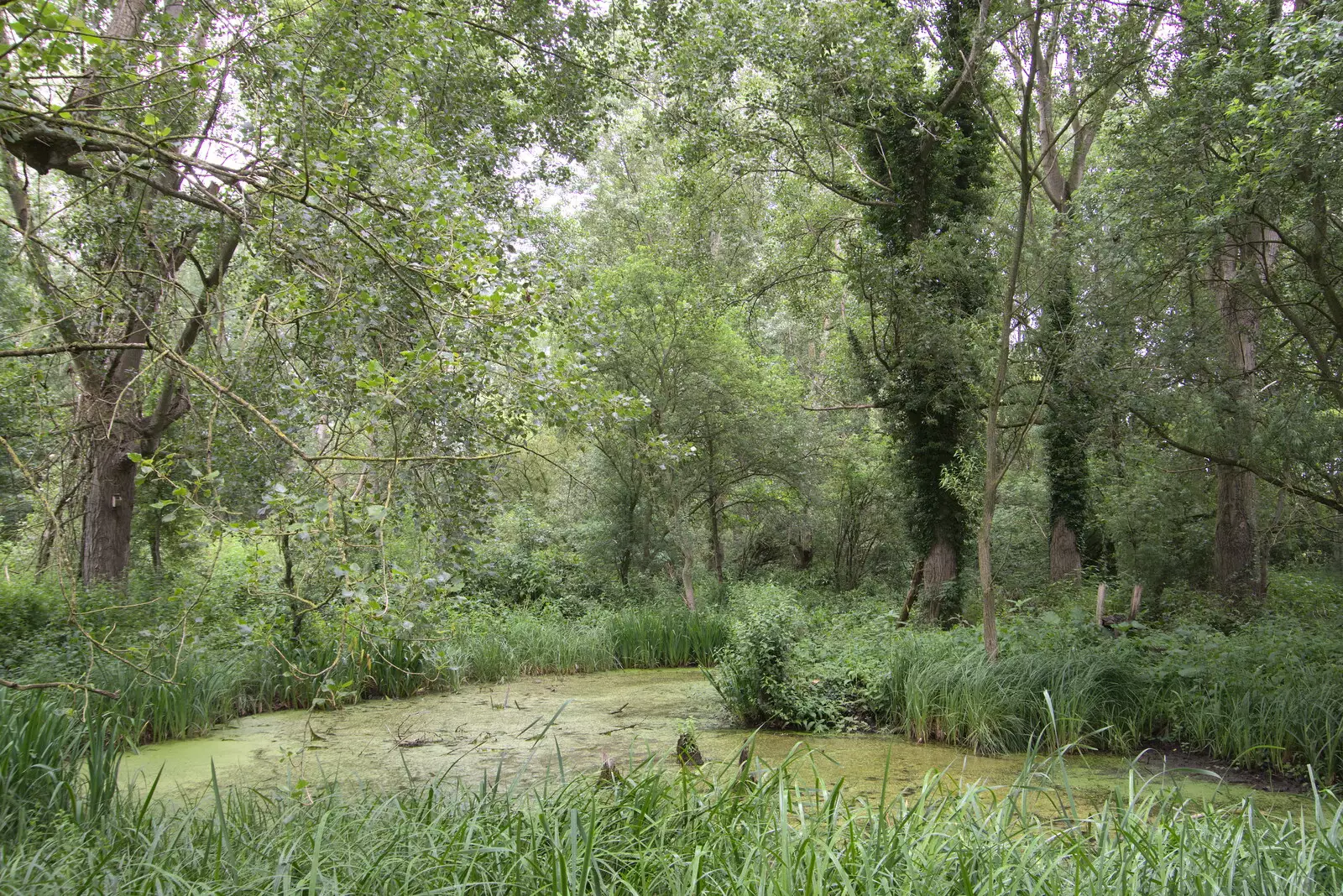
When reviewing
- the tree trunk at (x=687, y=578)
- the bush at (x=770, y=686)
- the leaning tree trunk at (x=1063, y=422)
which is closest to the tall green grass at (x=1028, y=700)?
the bush at (x=770, y=686)

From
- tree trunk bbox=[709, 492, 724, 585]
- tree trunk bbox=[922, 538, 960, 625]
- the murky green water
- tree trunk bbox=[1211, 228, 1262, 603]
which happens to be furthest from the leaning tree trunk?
tree trunk bbox=[709, 492, 724, 585]

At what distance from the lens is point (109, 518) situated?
25.9ft

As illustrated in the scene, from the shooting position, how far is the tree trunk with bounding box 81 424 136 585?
25.0 ft

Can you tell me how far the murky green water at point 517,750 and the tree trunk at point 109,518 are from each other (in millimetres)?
2758

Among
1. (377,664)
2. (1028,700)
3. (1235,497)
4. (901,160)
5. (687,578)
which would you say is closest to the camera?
(1028,700)

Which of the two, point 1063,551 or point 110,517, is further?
point 1063,551

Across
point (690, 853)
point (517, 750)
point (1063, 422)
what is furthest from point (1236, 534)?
point (690, 853)

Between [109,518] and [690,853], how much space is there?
781cm

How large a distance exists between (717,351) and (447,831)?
35.3ft

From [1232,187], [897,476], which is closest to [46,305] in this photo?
[1232,187]

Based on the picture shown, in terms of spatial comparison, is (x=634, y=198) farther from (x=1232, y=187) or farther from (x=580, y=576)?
(x=1232, y=187)

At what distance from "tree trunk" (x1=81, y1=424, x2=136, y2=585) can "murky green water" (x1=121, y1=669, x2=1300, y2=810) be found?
9.05 feet

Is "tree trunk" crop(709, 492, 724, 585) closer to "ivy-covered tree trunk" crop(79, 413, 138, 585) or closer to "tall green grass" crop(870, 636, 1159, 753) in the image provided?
"tall green grass" crop(870, 636, 1159, 753)

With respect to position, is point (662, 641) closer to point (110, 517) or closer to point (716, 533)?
point (716, 533)
